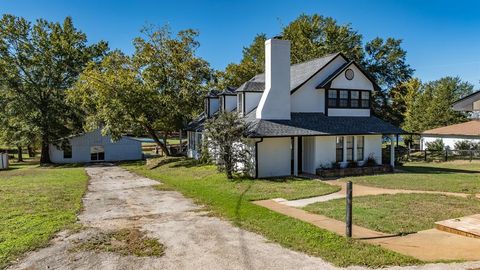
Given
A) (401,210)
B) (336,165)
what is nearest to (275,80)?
(336,165)

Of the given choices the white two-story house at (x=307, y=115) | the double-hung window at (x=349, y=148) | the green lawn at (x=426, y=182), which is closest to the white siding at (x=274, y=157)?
the white two-story house at (x=307, y=115)

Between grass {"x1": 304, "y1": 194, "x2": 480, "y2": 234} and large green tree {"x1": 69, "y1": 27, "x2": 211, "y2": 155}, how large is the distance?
17.5 meters

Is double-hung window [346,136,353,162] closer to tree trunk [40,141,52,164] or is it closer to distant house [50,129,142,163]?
distant house [50,129,142,163]

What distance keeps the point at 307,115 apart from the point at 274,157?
3656mm

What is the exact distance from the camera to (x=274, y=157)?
18.2 metres

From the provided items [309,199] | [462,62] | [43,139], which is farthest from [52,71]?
[462,62]

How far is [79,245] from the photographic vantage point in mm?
7590

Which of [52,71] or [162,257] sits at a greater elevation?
[52,71]

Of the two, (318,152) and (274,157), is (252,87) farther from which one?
(318,152)

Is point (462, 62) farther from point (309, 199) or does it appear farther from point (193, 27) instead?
point (309, 199)

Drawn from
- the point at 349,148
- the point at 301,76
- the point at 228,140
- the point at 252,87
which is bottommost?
the point at 349,148

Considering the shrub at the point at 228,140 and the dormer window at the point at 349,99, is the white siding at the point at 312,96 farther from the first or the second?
the shrub at the point at 228,140

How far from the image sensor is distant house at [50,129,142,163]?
33969mm

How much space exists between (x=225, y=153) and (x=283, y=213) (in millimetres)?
6931
